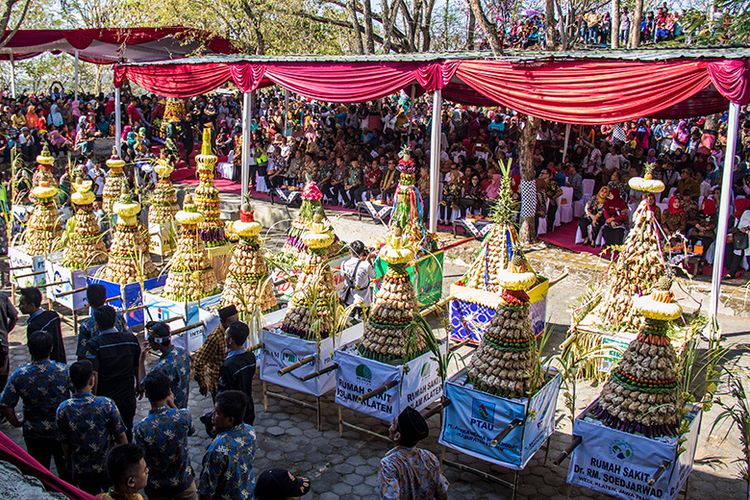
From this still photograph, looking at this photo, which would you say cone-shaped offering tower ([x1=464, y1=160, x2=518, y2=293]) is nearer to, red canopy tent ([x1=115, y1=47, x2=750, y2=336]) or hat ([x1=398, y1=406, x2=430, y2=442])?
red canopy tent ([x1=115, y1=47, x2=750, y2=336])

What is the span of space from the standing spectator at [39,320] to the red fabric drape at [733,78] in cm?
733

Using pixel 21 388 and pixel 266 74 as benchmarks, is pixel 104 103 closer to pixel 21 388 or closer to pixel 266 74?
pixel 266 74

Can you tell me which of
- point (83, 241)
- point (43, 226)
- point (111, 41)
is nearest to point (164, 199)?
point (43, 226)

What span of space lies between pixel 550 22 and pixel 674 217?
3.89 m

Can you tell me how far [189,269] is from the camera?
762 cm

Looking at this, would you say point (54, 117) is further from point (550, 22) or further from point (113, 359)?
point (113, 359)

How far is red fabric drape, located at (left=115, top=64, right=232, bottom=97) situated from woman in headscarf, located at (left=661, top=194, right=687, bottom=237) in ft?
26.6

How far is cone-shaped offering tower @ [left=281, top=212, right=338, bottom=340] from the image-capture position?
6578mm

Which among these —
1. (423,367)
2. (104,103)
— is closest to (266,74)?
(423,367)

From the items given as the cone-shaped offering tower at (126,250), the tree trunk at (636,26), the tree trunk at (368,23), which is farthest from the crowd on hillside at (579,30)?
the cone-shaped offering tower at (126,250)

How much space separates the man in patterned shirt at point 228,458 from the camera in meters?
3.89

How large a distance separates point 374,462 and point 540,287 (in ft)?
11.1

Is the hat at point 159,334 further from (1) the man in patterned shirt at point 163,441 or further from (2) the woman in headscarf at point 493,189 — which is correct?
(2) the woman in headscarf at point 493,189

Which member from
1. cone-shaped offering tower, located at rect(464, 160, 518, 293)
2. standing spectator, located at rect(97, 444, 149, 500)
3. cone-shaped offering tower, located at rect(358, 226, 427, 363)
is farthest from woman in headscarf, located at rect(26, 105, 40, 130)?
standing spectator, located at rect(97, 444, 149, 500)
